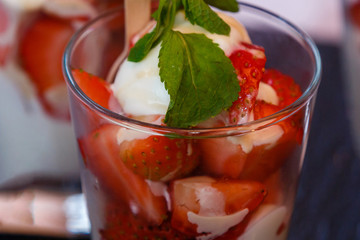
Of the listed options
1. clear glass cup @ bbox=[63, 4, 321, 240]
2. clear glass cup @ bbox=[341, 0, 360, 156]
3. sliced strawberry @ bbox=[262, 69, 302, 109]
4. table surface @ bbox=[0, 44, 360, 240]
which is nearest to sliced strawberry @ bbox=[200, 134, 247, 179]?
clear glass cup @ bbox=[63, 4, 321, 240]

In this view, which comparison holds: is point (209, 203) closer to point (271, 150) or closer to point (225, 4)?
point (271, 150)

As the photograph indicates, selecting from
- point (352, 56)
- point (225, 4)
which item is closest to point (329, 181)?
point (352, 56)

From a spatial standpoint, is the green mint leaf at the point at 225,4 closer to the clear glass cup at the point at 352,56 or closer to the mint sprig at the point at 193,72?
the mint sprig at the point at 193,72

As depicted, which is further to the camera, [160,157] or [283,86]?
[283,86]

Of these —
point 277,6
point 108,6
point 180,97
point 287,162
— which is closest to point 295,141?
point 287,162

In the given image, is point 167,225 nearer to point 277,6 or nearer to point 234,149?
point 234,149

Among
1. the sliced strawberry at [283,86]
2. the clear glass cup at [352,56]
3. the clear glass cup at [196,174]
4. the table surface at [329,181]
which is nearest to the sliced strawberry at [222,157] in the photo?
the clear glass cup at [196,174]
